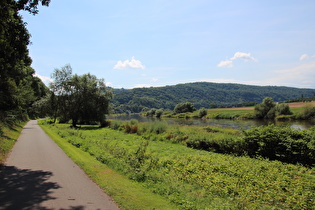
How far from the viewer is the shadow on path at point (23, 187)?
18.9 feet

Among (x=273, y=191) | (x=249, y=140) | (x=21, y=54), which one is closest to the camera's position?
(x=273, y=191)

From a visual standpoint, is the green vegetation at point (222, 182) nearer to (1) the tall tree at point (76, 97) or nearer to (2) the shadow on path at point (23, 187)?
(2) the shadow on path at point (23, 187)

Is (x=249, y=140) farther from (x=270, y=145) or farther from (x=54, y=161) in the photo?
(x=54, y=161)

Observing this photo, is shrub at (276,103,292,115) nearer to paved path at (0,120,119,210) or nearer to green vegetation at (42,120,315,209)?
green vegetation at (42,120,315,209)

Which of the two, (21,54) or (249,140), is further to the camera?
(249,140)

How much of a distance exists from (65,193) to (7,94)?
21.6 meters

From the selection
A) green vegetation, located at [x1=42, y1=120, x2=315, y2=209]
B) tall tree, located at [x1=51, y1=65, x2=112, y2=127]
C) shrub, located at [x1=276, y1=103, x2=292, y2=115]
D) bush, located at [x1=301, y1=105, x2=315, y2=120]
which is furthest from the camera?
shrub, located at [x1=276, y1=103, x2=292, y2=115]

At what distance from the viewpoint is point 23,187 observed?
7.09m

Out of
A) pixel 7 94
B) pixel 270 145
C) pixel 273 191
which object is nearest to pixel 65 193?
pixel 273 191

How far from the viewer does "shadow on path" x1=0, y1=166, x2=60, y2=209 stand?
227 inches

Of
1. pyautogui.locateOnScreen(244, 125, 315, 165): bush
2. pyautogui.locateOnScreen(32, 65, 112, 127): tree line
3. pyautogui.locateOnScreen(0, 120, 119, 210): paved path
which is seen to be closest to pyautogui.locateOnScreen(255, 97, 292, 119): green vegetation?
pyautogui.locateOnScreen(32, 65, 112, 127): tree line

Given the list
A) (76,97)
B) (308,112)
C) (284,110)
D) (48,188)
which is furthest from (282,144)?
(284,110)

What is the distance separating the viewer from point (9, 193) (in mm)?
6441

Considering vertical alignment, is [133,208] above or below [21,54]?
below
